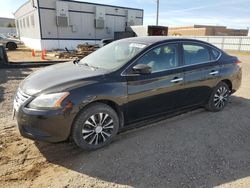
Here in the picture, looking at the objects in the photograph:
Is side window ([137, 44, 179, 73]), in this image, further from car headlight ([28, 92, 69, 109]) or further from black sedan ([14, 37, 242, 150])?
car headlight ([28, 92, 69, 109])

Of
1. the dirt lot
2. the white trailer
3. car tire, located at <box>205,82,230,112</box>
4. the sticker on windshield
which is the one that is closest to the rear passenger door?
car tire, located at <box>205,82,230,112</box>

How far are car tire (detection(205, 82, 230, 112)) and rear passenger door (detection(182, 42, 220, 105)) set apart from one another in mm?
162

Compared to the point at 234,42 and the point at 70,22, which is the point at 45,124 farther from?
the point at 234,42

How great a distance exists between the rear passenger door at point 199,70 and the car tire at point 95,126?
169cm

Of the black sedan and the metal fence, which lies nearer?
the black sedan

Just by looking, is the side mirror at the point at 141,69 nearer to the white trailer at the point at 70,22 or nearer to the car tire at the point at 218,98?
the car tire at the point at 218,98

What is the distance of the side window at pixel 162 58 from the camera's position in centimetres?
385

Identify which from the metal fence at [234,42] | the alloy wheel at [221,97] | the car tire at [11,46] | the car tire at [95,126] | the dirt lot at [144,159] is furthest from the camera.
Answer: the metal fence at [234,42]

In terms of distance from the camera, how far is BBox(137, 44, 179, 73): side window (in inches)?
151

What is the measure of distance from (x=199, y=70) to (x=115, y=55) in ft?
5.59

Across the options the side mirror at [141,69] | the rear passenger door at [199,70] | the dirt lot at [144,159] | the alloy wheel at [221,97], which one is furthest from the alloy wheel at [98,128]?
the alloy wheel at [221,97]

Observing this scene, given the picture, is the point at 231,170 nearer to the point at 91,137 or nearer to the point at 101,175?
the point at 101,175

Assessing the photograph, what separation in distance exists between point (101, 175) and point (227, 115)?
3.25 meters

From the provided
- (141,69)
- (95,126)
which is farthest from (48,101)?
(141,69)
